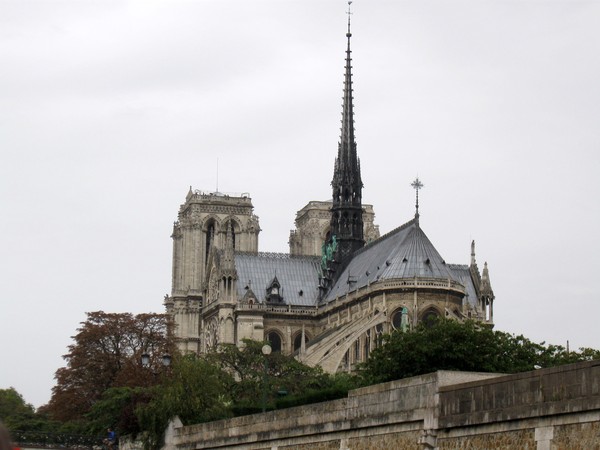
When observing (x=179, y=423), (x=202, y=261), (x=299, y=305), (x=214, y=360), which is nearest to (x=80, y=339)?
(x=214, y=360)

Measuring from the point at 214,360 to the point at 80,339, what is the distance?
41.7 ft

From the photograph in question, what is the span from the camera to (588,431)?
67.7ft

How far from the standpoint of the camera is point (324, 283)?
111 m

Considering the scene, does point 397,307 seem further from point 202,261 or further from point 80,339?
point 202,261

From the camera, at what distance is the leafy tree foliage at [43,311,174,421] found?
78.0 meters

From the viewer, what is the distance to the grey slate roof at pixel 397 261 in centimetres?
9588

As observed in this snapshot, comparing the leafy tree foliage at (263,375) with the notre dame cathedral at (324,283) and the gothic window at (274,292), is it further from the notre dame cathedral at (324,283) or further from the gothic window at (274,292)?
the gothic window at (274,292)

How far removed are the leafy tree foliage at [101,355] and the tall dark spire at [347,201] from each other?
26.9 metres

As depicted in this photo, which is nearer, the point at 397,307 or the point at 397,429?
the point at 397,429

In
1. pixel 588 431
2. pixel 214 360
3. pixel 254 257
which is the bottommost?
pixel 588 431

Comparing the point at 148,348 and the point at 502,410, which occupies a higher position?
the point at 148,348

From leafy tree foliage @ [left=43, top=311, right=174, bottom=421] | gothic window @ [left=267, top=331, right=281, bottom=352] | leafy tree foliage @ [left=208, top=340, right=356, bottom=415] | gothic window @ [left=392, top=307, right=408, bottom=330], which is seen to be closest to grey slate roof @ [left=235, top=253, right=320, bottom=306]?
gothic window @ [left=267, top=331, right=281, bottom=352]

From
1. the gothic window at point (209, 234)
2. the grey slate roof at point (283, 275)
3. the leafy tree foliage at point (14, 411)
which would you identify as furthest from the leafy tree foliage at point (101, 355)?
the gothic window at point (209, 234)

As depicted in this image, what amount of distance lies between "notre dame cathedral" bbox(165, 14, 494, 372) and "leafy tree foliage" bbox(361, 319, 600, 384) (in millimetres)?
23034
